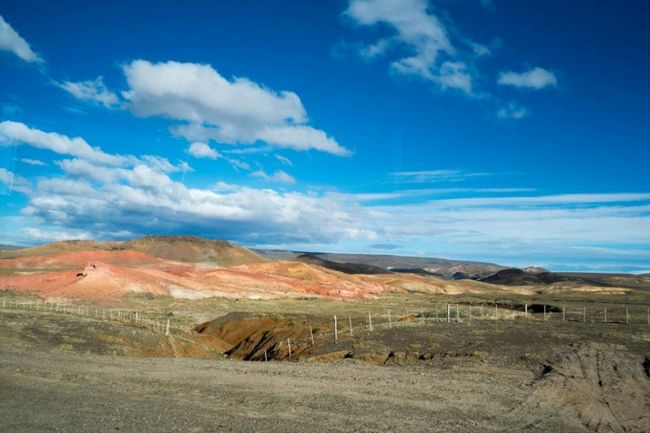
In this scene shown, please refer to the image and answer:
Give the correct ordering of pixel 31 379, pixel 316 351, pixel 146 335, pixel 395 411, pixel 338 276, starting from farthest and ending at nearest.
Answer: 1. pixel 338 276
2. pixel 146 335
3. pixel 316 351
4. pixel 31 379
5. pixel 395 411

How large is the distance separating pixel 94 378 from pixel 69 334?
14.1 meters

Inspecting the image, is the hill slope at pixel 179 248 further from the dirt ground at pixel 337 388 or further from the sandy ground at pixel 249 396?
the sandy ground at pixel 249 396

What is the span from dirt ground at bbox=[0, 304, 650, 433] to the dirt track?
0.05m

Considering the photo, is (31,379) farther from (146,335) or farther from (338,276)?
(338,276)

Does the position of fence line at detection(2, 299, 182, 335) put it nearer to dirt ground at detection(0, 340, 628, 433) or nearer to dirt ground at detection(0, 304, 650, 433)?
dirt ground at detection(0, 304, 650, 433)

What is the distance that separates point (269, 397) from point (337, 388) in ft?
9.14

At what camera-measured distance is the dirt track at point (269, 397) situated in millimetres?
12695

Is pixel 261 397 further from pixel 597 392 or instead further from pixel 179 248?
pixel 179 248

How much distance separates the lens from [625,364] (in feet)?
76.5

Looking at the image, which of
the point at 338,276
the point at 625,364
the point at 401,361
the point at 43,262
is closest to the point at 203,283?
the point at 43,262

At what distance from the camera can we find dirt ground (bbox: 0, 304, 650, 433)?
13.0 m

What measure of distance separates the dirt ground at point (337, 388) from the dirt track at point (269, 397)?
0.15ft

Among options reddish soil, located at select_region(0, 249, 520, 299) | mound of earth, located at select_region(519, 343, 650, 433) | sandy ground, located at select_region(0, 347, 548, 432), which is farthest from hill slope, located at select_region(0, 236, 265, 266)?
mound of earth, located at select_region(519, 343, 650, 433)

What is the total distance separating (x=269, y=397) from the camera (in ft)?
52.9
